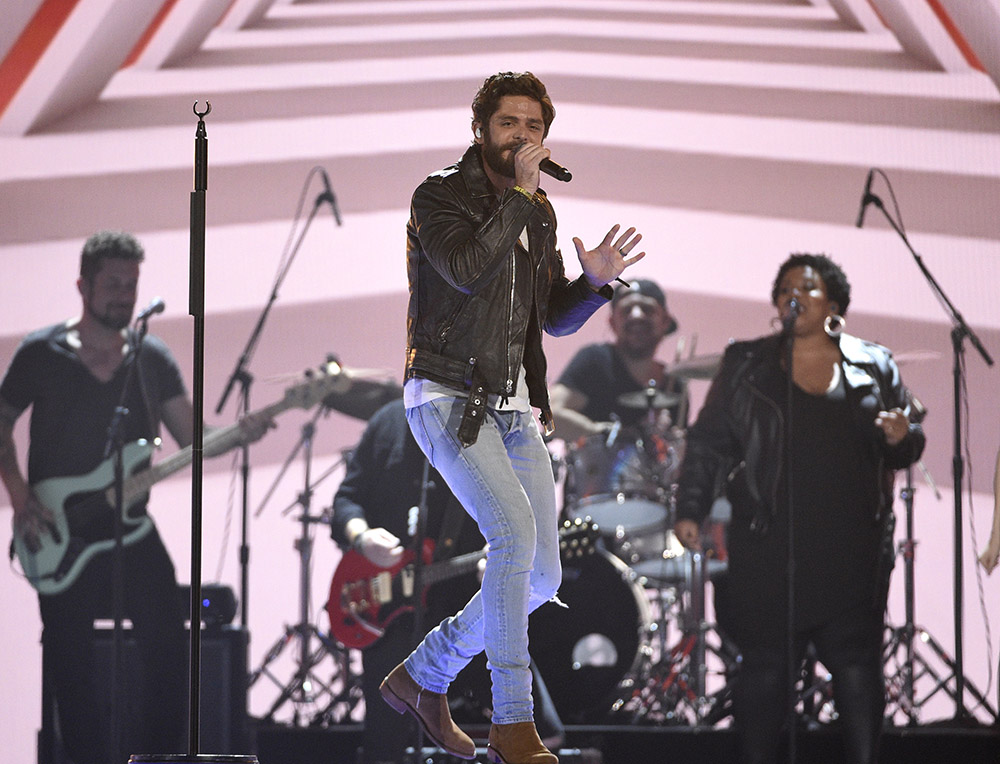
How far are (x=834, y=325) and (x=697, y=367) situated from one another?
0.93 metres

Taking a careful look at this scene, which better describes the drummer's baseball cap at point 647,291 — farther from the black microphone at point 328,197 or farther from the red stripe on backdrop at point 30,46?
the red stripe on backdrop at point 30,46

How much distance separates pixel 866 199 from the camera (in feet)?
18.6

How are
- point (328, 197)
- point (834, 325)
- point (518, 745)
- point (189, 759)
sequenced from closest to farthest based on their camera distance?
point (189, 759)
point (518, 745)
point (834, 325)
point (328, 197)

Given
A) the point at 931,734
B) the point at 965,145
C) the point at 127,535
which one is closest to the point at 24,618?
the point at 127,535

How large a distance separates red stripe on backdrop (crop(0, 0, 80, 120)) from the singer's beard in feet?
12.8

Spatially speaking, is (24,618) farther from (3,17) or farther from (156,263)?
(3,17)

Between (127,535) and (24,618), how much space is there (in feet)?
2.32

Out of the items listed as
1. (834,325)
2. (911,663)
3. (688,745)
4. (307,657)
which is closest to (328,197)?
(307,657)

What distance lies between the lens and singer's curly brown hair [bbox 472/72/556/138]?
308 centimetres

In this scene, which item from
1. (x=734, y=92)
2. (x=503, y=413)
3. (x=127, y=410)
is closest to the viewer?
(x=503, y=413)

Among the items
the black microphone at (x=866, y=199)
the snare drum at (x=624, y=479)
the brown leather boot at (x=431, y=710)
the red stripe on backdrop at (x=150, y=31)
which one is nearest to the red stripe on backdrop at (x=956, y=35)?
the black microphone at (x=866, y=199)

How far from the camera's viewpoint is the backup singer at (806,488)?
4852mm

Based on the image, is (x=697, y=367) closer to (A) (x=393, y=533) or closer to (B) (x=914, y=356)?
(B) (x=914, y=356)

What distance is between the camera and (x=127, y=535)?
5652 mm
